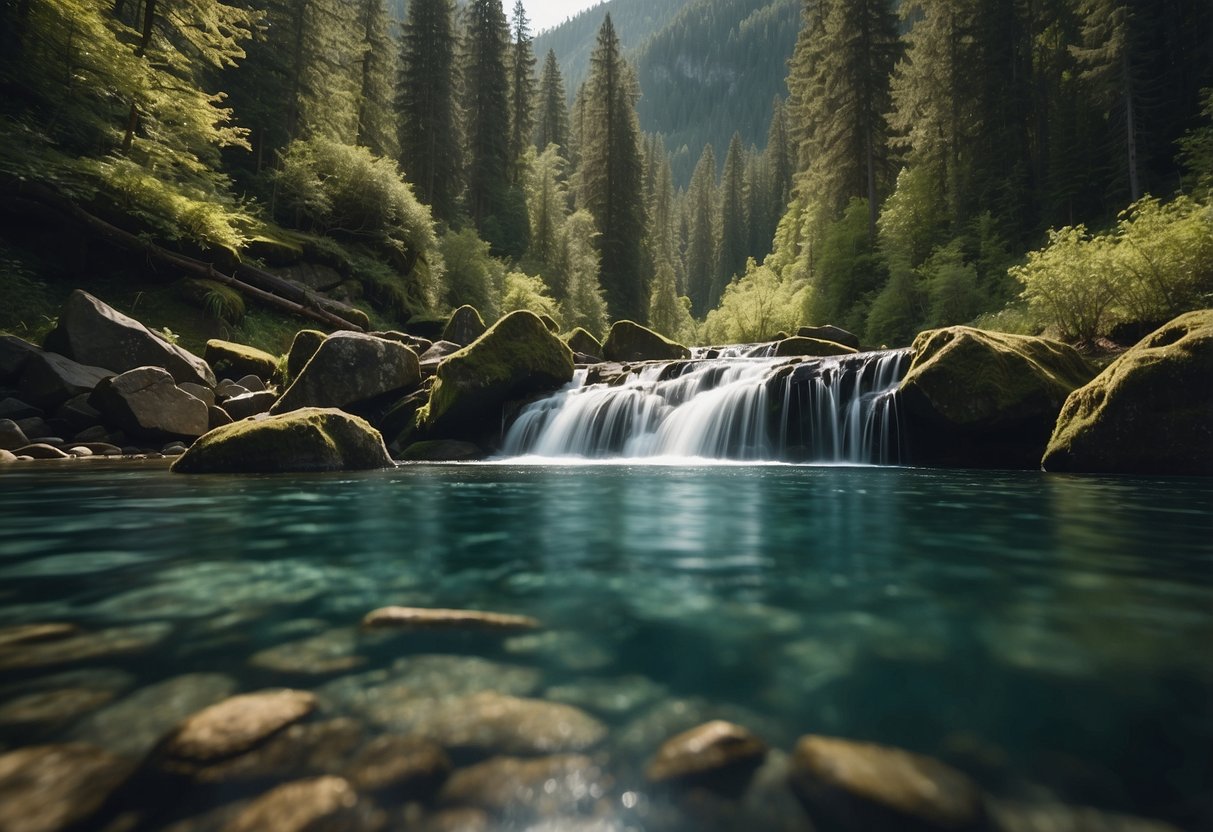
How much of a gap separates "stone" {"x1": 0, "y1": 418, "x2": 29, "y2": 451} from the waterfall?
8685 mm

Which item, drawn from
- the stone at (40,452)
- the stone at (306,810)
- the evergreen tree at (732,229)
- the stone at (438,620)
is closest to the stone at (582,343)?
the stone at (40,452)

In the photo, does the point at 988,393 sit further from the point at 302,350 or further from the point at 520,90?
the point at 520,90

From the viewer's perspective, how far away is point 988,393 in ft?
28.6

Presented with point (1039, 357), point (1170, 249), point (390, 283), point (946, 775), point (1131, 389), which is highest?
point (390, 283)

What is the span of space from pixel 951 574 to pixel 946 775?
84.6 inches

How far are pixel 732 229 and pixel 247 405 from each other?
245 feet

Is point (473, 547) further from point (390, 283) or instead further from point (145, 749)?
point (390, 283)

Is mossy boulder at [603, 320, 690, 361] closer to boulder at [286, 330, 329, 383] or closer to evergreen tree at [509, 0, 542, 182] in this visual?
boulder at [286, 330, 329, 383]

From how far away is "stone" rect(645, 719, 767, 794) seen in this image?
138 centimetres

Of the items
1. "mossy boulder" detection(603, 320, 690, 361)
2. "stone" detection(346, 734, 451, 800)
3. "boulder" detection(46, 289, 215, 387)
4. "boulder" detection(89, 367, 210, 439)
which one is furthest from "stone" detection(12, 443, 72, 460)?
"mossy boulder" detection(603, 320, 690, 361)

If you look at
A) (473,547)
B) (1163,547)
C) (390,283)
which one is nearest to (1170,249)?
(1163,547)

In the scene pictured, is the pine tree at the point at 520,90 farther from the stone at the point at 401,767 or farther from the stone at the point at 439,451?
the stone at the point at 401,767

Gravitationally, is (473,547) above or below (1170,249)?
below

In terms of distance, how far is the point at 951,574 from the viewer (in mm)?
3230
